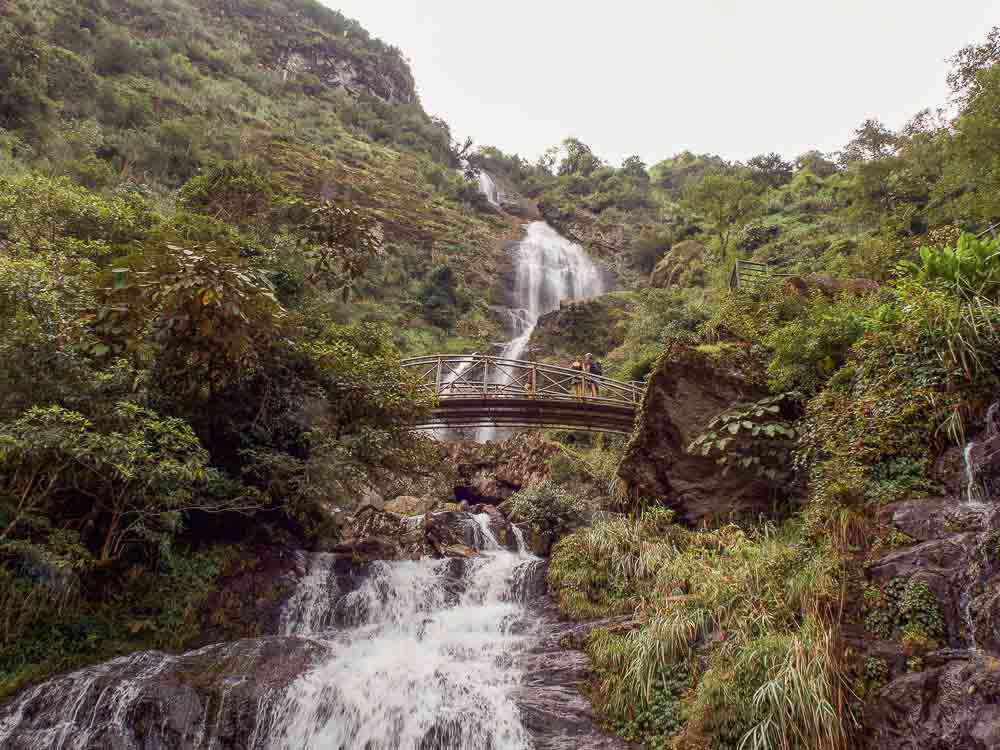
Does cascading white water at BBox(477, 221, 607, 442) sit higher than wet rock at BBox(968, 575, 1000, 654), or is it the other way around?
cascading white water at BBox(477, 221, 607, 442)

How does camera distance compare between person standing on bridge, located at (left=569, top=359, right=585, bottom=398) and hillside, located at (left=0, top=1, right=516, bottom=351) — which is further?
hillside, located at (left=0, top=1, right=516, bottom=351)

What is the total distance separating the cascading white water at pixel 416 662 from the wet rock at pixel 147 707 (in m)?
0.39

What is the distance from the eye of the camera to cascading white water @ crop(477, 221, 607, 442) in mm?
32625

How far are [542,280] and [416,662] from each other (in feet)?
103

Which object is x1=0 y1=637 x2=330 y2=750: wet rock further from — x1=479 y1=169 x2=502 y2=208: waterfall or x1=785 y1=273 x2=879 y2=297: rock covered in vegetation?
x1=479 y1=169 x2=502 y2=208: waterfall

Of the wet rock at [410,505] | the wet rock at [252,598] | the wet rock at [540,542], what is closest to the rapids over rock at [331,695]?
the wet rock at [252,598]

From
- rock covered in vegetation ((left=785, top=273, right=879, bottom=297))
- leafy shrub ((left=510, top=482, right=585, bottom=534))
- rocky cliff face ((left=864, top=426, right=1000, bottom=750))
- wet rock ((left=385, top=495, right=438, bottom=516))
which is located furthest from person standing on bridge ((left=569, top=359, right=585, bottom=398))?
rocky cliff face ((left=864, top=426, right=1000, bottom=750))

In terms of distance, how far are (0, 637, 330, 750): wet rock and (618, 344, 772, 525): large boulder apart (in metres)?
6.78

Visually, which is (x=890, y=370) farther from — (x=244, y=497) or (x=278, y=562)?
(x=278, y=562)

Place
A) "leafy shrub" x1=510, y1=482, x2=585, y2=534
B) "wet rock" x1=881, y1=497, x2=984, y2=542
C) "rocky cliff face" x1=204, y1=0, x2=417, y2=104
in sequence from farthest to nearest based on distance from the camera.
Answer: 1. "rocky cliff face" x1=204, y1=0, x2=417, y2=104
2. "leafy shrub" x1=510, y1=482, x2=585, y2=534
3. "wet rock" x1=881, y1=497, x2=984, y2=542

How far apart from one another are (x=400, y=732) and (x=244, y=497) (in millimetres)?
4269

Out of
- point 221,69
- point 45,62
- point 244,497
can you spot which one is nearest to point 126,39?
point 221,69

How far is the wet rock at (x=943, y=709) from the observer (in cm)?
375

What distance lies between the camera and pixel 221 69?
43.2m
